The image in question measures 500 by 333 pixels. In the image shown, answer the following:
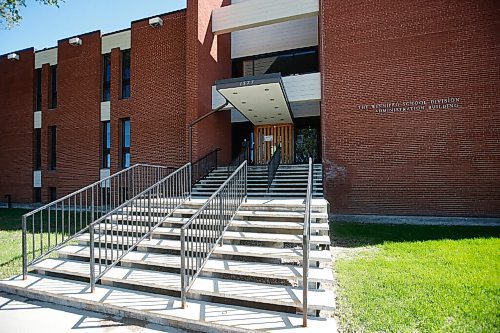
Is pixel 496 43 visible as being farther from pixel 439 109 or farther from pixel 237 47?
pixel 237 47

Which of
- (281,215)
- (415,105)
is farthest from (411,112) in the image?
(281,215)

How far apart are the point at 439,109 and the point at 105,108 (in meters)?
13.0

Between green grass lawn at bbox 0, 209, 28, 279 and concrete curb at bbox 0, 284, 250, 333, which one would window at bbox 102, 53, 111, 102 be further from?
concrete curb at bbox 0, 284, 250, 333

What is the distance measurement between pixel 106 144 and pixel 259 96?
8.02m

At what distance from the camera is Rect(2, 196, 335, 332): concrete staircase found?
347 cm

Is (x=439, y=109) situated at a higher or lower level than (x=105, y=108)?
lower

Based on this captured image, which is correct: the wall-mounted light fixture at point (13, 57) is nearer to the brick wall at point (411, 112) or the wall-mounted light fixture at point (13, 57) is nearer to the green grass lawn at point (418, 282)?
the brick wall at point (411, 112)

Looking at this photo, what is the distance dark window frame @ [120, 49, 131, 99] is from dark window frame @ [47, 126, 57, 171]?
4371mm

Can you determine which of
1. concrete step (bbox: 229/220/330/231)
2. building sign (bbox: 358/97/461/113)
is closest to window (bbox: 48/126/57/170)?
concrete step (bbox: 229/220/330/231)

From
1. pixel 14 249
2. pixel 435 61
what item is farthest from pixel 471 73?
pixel 14 249

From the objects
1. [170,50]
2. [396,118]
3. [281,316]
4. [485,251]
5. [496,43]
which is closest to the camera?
[281,316]

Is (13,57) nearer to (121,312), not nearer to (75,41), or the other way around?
(75,41)

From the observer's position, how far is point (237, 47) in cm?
1354

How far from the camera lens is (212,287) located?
3.97 metres
